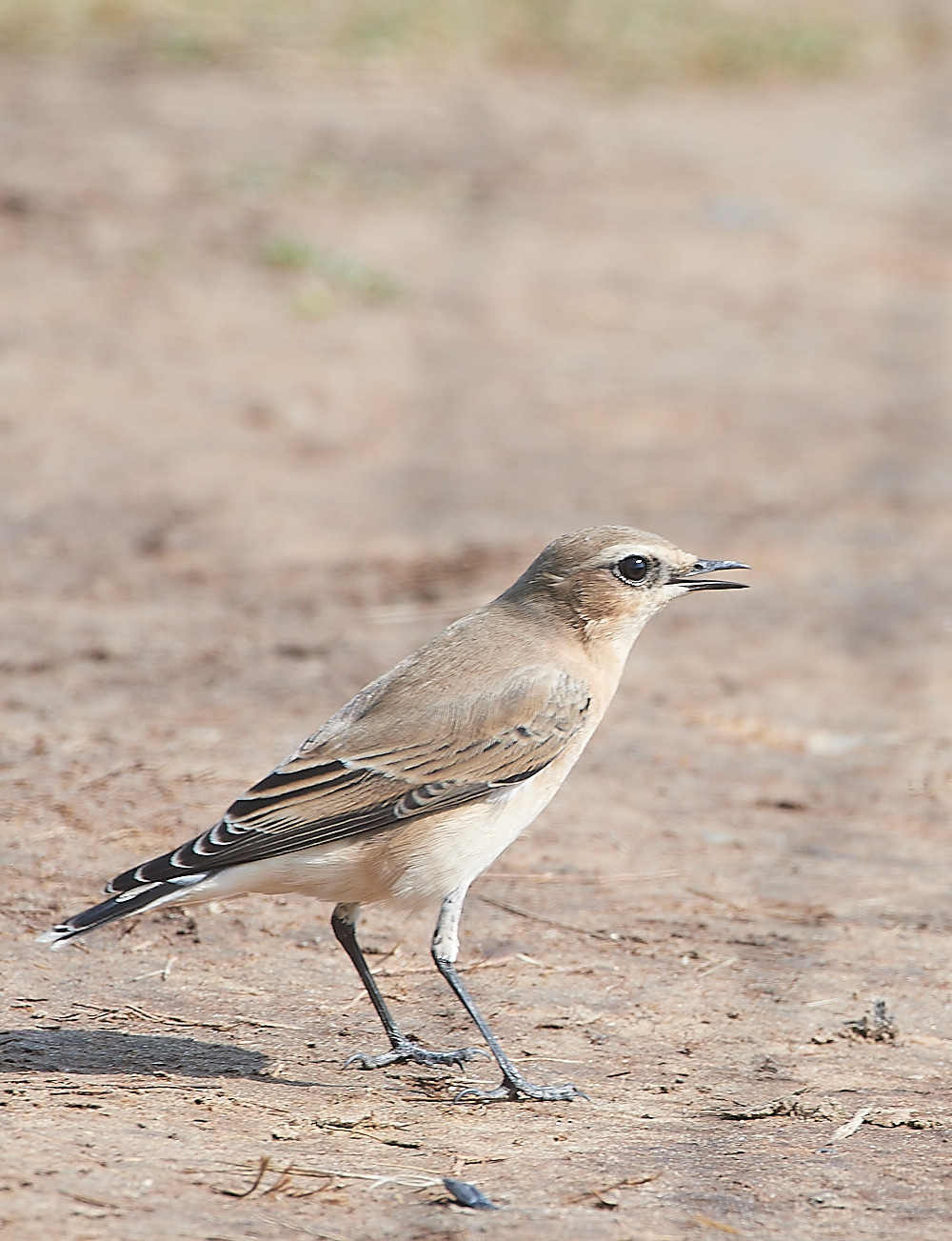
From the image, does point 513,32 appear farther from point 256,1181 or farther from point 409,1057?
point 256,1181

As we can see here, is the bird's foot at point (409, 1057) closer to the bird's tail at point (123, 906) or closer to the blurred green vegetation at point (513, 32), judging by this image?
the bird's tail at point (123, 906)

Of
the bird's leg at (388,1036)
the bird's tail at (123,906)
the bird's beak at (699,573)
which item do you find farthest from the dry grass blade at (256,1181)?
the bird's beak at (699,573)

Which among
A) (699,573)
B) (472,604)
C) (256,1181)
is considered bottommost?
(472,604)

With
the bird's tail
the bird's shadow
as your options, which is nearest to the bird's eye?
the bird's tail

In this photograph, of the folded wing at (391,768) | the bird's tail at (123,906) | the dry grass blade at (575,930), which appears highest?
the folded wing at (391,768)

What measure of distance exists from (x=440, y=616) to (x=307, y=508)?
1.97m

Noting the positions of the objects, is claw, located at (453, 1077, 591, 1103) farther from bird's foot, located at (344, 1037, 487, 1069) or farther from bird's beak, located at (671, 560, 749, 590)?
bird's beak, located at (671, 560, 749, 590)

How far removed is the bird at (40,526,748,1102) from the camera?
514 cm

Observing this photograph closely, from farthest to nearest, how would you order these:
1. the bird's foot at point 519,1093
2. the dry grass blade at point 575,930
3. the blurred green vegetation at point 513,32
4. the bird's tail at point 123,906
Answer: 1. the blurred green vegetation at point 513,32
2. the dry grass blade at point 575,930
3. the bird's foot at point 519,1093
4. the bird's tail at point 123,906

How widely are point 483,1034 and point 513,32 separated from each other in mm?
19604

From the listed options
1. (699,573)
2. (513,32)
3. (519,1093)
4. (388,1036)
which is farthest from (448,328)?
(519,1093)

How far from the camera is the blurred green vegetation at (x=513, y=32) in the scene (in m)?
19.3

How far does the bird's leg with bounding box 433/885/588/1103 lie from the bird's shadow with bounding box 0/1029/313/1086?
0.56m

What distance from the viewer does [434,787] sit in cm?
544
